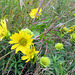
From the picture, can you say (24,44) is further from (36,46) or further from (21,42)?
(36,46)

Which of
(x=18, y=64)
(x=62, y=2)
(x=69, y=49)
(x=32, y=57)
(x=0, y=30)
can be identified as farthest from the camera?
(x=62, y=2)

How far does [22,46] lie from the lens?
781 millimetres

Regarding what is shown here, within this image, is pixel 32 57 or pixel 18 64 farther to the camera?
A: pixel 18 64

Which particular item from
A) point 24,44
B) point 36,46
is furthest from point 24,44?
point 36,46

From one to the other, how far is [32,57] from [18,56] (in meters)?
0.36

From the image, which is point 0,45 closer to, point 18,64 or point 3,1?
point 18,64

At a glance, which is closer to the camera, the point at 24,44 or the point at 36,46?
the point at 24,44

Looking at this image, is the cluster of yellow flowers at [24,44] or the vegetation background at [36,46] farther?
the vegetation background at [36,46]

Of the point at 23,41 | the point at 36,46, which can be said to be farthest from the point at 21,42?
A: the point at 36,46

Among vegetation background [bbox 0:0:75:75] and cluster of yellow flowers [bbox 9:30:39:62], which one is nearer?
cluster of yellow flowers [bbox 9:30:39:62]

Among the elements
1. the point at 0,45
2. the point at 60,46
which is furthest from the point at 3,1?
the point at 60,46

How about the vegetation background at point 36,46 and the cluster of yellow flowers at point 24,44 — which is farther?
the vegetation background at point 36,46

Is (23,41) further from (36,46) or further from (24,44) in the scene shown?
(36,46)

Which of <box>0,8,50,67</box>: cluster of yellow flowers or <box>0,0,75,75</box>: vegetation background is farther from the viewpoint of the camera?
<box>0,0,75,75</box>: vegetation background
